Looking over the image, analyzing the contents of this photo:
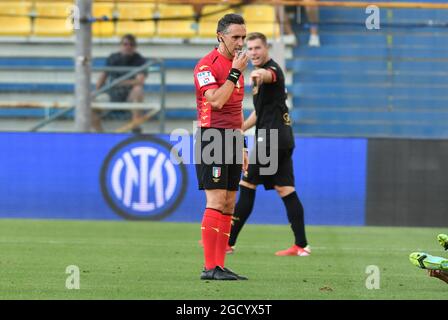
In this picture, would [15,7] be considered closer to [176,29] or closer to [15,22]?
[15,22]

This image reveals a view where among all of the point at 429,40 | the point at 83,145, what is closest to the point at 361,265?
the point at 83,145

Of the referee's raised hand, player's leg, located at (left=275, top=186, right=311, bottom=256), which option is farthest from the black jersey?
the referee's raised hand

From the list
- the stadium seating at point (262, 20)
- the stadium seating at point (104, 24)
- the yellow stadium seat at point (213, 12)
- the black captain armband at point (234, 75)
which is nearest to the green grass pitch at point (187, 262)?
the black captain armband at point (234, 75)

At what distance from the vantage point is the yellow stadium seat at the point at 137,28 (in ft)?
59.9

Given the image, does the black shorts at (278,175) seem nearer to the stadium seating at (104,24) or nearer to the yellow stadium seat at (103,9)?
the stadium seating at (104,24)

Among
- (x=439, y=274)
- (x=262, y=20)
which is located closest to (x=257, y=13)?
(x=262, y=20)

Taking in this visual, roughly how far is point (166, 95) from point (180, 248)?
230 inches

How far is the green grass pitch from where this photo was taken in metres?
7.34

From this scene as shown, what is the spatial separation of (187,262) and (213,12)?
9175 mm

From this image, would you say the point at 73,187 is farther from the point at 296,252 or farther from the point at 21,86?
the point at 296,252

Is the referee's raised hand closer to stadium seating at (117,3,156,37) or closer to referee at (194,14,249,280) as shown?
referee at (194,14,249,280)

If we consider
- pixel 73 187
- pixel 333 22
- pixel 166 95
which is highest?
pixel 333 22
